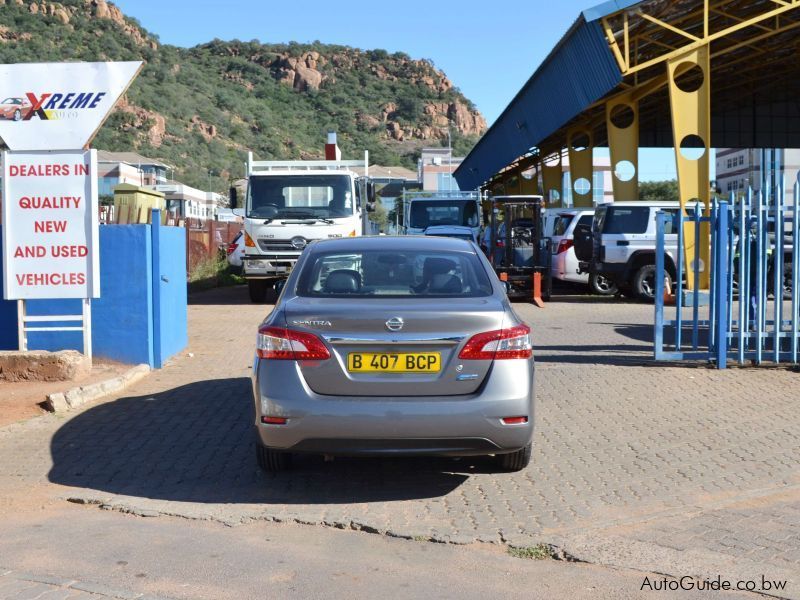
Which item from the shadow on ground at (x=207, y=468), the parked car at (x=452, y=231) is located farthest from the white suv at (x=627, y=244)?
the shadow on ground at (x=207, y=468)

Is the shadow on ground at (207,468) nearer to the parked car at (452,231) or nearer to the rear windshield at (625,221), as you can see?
the rear windshield at (625,221)

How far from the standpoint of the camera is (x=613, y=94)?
30797 millimetres

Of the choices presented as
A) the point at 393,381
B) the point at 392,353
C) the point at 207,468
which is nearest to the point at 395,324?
the point at 392,353

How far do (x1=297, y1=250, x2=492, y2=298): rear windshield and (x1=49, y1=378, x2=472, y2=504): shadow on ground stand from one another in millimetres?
1247

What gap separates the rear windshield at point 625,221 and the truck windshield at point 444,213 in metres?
6.83

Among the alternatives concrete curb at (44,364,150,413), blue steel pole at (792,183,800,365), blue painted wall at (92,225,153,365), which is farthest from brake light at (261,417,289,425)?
blue steel pole at (792,183,800,365)

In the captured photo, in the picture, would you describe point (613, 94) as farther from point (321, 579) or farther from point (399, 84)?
point (399, 84)

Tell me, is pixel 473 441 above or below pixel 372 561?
above

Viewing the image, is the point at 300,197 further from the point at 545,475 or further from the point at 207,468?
the point at 545,475

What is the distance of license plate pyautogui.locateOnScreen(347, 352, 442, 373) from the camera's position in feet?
18.7

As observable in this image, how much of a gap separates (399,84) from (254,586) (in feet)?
473

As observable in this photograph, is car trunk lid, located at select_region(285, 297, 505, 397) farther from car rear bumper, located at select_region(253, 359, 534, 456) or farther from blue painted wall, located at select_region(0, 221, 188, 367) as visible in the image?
blue painted wall, located at select_region(0, 221, 188, 367)

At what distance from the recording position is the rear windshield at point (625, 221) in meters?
19.7

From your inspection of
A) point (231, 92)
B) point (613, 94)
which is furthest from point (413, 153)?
point (613, 94)
